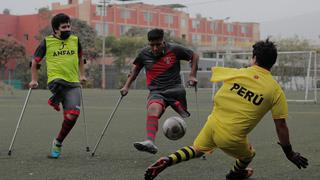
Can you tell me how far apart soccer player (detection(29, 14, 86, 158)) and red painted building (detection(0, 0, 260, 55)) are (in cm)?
7103

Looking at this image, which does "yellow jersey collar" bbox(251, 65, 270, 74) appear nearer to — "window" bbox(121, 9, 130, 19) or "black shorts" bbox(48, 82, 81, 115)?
"black shorts" bbox(48, 82, 81, 115)

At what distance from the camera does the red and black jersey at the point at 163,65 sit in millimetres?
7922

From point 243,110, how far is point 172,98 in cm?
251

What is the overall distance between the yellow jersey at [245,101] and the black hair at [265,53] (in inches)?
2.3

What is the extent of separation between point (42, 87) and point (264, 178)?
4981cm

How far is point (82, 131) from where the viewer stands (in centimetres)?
1219

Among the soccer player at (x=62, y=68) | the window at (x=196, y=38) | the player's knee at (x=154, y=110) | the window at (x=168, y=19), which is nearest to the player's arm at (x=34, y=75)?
the soccer player at (x=62, y=68)

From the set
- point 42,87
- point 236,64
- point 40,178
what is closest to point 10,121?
point 40,178

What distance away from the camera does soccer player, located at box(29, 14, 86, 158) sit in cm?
828

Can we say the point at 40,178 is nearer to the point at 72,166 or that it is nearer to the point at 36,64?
the point at 72,166

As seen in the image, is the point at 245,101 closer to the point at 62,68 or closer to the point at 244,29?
the point at 62,68

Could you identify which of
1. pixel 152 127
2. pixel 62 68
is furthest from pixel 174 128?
pixel 62 68

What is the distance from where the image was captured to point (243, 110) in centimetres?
550

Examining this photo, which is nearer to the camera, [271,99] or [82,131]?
[271,99]
